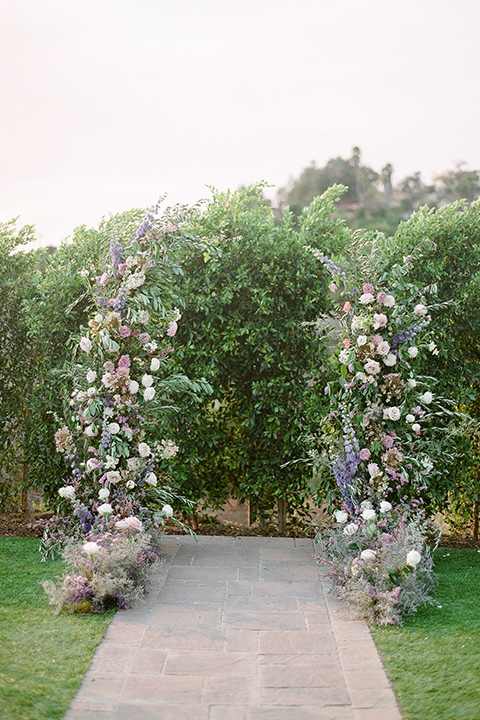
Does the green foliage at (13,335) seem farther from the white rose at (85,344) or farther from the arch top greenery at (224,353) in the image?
the white rose at (85,344)

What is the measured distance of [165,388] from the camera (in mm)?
4852

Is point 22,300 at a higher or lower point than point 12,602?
higher

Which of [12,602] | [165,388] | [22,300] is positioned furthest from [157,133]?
[12,602]

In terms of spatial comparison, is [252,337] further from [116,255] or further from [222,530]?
[222,530]

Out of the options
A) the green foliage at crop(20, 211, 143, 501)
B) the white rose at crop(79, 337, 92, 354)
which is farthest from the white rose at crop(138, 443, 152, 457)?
the green foliage at crop(20, 211, 143, 501)

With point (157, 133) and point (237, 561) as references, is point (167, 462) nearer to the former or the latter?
point (237, 561)

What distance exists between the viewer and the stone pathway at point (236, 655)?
9.19 ft

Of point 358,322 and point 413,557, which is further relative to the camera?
point 358,322

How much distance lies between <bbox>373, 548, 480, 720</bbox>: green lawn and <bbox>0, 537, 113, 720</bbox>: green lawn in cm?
144

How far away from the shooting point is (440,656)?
10.7ft

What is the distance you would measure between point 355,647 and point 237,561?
153cm

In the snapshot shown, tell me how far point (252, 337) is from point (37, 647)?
2706mm

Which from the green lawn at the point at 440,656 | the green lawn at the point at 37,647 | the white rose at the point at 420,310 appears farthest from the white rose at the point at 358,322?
the green lawn at the point at 37,647

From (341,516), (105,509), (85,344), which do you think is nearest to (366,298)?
(341,516)
